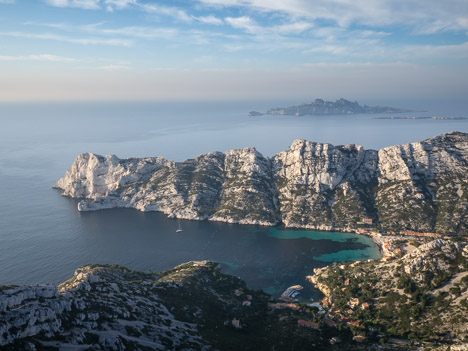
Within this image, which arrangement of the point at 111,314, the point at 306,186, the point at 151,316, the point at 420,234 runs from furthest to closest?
the point at 306,186 < the point at 420,234 < the point at 151,316 < the point at 111,314

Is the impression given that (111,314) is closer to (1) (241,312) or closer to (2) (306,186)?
(1) (241,312)

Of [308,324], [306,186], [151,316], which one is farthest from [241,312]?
[306,186]

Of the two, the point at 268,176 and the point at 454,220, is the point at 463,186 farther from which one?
the point at 268,176

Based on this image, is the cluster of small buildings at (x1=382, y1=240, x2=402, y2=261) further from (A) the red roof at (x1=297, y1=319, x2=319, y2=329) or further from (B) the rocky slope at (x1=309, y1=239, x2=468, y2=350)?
(A) the red roof at (x1=297, y1=319, x2=319, y2=329)

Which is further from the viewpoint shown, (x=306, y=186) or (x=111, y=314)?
(x=306, y=186)

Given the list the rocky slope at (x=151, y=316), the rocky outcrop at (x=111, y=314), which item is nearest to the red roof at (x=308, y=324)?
the rocky slope at (x=151, y=316)

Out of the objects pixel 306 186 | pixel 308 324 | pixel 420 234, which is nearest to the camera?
pixel 308 324

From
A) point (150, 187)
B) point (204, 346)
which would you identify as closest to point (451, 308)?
point (204, 346)
